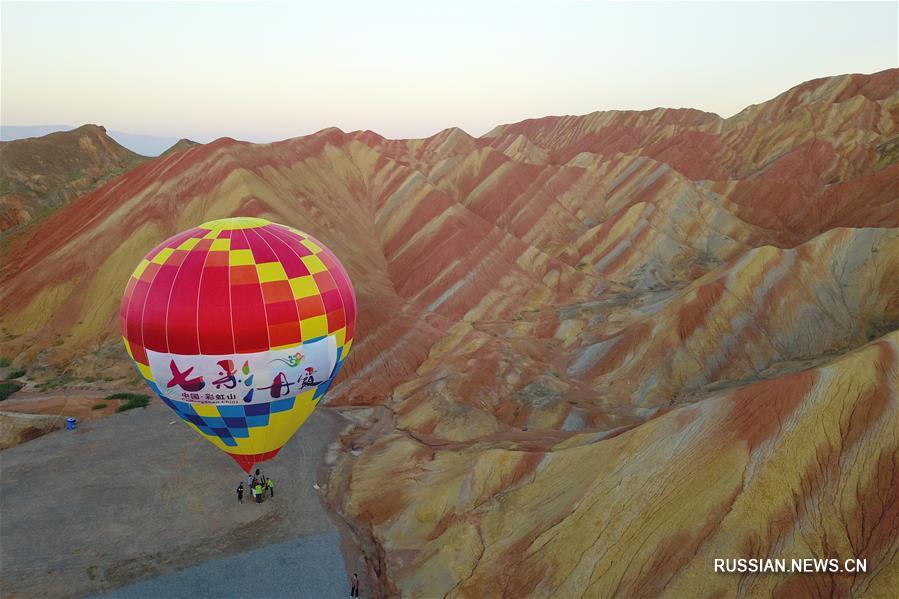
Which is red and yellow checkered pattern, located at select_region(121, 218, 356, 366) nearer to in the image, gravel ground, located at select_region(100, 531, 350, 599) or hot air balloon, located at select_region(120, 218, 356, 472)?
hot air balloon, located at select_region(120, 218, 356, 472)

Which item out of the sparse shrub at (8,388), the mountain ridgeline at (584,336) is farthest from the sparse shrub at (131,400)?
the sparse shrub at (8,388)

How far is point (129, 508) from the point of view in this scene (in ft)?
71.4

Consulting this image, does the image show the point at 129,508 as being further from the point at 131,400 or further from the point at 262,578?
the point at 131,400

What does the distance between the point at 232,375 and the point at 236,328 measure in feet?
5.62

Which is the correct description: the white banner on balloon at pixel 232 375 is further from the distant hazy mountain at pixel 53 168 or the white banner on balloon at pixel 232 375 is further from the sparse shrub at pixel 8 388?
the distant hazy mountain at pixel 53 168

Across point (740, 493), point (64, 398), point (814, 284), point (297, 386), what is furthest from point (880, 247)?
point (64, 398)

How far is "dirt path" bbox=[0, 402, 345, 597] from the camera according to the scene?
18766mm

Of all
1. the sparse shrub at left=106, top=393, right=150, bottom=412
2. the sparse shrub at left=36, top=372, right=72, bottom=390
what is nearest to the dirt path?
the sparse shrub at left=106, top=393, right=150, bottom=412

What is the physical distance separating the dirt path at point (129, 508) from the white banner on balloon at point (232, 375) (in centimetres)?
559

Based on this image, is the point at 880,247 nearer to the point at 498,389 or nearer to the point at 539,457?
the point at 498,389

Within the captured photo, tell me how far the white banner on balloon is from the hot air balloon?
0.04m

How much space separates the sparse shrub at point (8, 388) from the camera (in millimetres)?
33666

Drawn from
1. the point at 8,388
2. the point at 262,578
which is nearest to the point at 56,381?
the point at 8,388

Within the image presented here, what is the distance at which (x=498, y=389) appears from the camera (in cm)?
3472
